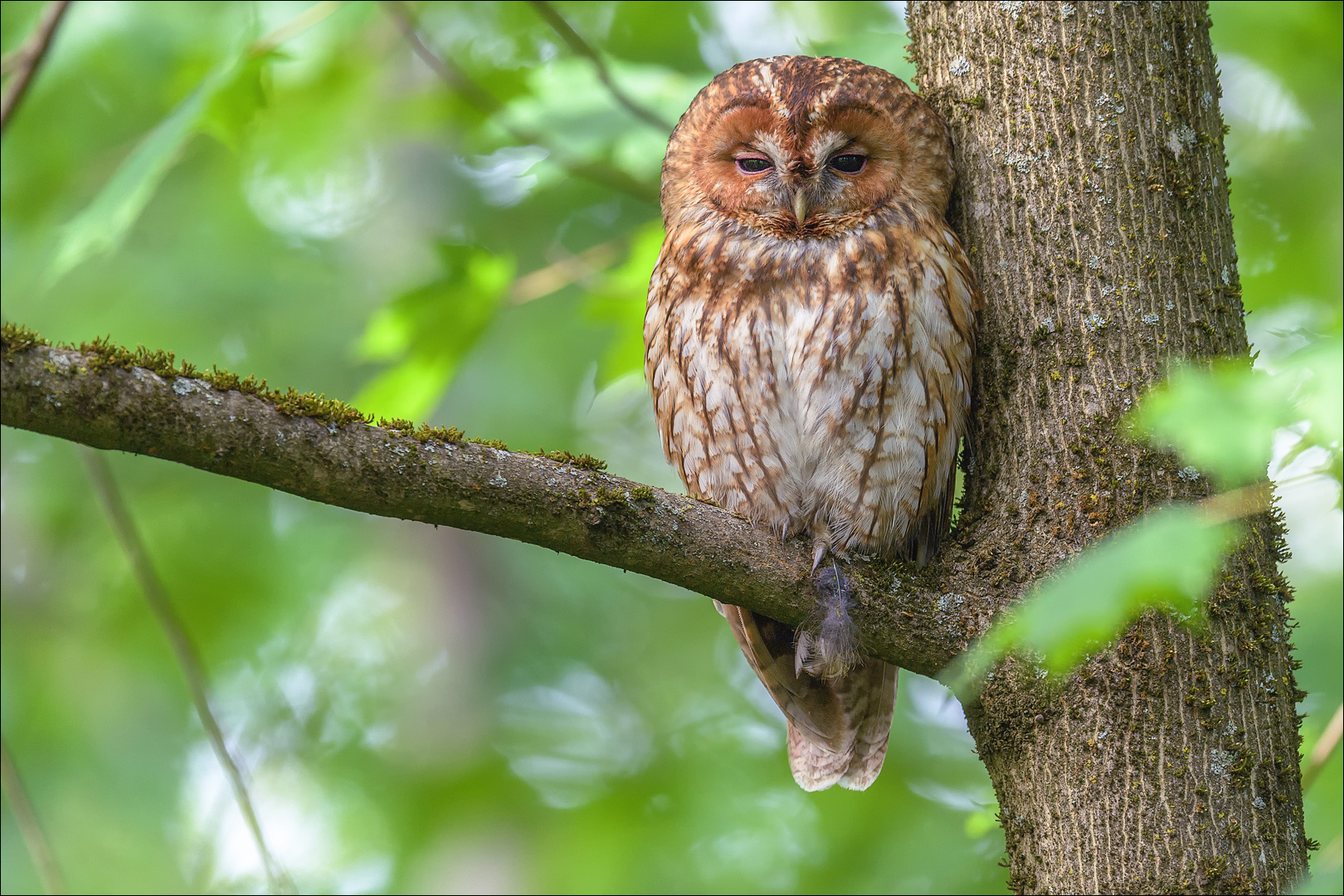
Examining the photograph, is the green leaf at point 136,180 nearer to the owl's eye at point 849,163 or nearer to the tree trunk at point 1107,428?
the owl's eye at point 849,163

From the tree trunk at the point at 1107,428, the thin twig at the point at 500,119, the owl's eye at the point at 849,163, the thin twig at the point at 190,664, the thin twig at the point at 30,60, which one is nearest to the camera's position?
the tree trunk at the point at 1107,428

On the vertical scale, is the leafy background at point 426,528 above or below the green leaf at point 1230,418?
above

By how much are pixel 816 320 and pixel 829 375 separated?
125mm

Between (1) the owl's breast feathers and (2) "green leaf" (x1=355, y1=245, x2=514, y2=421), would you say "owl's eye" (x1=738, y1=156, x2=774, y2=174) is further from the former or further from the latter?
(2) "green leaf" (x1=355, y1=245, x2=514, y2=421)

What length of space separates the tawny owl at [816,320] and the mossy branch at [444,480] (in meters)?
0.19

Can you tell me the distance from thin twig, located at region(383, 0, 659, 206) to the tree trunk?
117 centimetres

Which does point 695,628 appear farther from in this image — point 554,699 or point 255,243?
point 255,243

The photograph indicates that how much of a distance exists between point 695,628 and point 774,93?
4.43 m

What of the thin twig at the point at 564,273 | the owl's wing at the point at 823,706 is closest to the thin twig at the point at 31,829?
the owl's wing at the point at 823,706

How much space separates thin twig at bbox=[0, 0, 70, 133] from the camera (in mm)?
2244

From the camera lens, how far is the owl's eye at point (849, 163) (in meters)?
2.54

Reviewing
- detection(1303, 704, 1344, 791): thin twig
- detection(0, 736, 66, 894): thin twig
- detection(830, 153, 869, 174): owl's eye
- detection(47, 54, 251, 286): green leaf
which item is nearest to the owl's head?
detection(830, 153, 869, 174): owl's eye

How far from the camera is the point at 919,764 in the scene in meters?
5.07

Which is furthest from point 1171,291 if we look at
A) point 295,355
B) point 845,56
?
point 295,355
